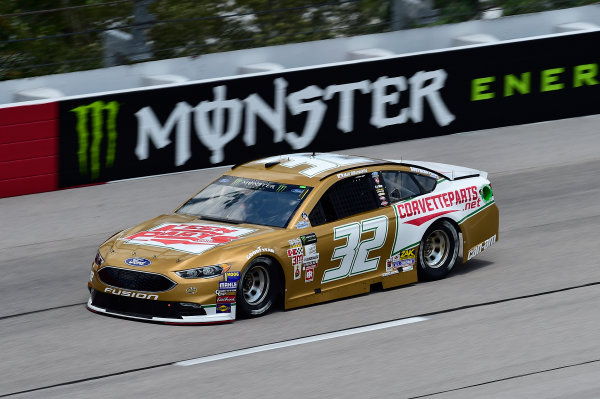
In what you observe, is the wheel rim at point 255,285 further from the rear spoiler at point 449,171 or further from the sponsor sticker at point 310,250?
the rear spoiler at point 449,171

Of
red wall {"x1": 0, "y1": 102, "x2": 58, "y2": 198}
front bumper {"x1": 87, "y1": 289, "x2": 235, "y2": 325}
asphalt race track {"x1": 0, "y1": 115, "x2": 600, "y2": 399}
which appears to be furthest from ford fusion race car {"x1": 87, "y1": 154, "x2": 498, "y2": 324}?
red wall {"x1": 0, "y1": 102, "x2": 58, "y2": 198}

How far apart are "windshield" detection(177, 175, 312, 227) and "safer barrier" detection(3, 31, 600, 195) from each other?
507cm

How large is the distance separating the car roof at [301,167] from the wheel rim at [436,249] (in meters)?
0.90

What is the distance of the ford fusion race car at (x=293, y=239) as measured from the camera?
9.40m

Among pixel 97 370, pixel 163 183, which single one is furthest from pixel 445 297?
pixel 163 183

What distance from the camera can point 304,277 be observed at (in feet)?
32.8

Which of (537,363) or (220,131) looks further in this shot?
(220,131)

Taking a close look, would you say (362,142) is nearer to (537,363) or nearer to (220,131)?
(220,131)

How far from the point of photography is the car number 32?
10.3 metres

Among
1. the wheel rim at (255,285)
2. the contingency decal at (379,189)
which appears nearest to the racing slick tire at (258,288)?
the wheel rim at (255,285)

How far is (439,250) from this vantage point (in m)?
11.4

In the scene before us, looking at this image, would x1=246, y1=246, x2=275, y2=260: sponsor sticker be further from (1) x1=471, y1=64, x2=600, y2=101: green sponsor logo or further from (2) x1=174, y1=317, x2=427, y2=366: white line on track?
(1) x1=471, y1=64, x2=600, y2=101: green sponsor logo

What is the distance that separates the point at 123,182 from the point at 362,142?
13.4 ft

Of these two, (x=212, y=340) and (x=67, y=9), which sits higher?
(x=67, y=9)
